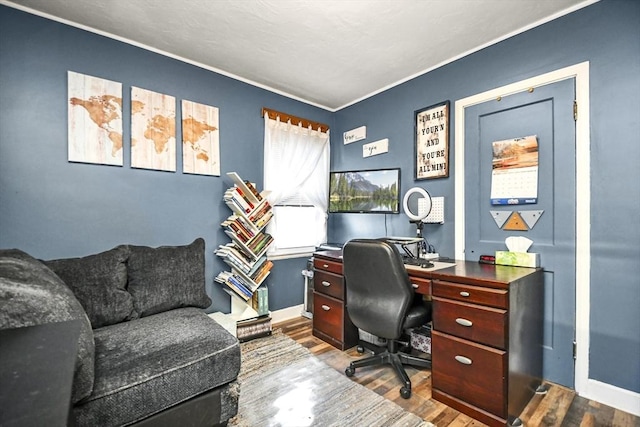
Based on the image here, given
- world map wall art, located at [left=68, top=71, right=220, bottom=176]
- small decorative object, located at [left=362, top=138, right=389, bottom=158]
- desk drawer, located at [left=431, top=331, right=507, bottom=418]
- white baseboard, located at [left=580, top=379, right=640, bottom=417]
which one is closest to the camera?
desk drawer, located at [left=431, top=331, right=507, bottom=418]

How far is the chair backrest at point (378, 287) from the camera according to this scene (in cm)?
174

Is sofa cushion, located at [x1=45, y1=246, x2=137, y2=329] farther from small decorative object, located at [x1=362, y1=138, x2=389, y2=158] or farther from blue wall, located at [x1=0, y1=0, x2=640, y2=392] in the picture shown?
small decorative object, located at [x1=362, y1=138, x2=389, y2=158]

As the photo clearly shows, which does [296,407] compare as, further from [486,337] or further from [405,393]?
[486,337]

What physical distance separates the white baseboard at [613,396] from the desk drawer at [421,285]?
3.66 ft

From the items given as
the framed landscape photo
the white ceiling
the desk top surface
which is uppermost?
the white ceiling

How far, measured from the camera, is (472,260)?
2250mm

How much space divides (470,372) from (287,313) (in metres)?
1.99

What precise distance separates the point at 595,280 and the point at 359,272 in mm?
1458

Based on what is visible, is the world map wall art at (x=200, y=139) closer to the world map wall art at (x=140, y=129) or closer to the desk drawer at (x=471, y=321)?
the world map wall art at (x=140, y=129)

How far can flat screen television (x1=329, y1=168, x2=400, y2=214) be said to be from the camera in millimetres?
2582

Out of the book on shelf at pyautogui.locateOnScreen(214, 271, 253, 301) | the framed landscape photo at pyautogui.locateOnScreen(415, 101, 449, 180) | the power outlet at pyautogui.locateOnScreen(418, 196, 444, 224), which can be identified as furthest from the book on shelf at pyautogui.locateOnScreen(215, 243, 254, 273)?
the framed landscape photo at pyautogui.locateOnScreen(415, 101, 449, 180)

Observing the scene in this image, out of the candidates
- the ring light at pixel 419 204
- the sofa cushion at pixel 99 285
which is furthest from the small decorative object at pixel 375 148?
the sofa cushion at pixel 99 285

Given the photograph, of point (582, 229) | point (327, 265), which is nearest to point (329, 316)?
point (327, 265)

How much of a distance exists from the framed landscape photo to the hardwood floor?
5.50 ft
